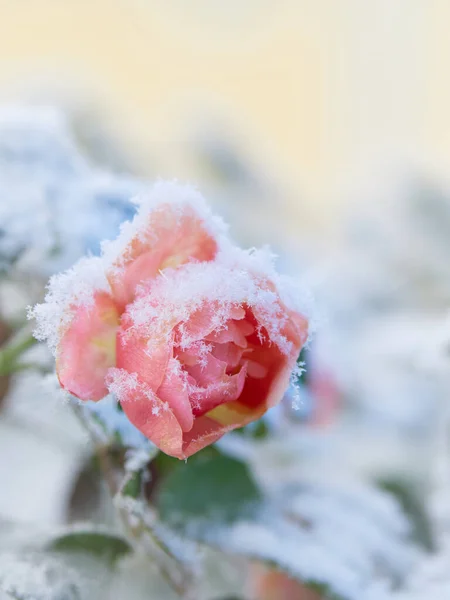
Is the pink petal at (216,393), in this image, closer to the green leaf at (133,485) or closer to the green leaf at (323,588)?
the green leaf at (133,485)

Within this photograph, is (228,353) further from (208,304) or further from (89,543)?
(89,543)

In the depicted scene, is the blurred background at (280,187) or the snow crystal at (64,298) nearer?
the snow crystal at (64,298)

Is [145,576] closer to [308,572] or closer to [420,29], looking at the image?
[308,572]

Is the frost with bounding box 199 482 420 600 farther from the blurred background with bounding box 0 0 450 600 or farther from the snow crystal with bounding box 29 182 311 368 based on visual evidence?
the snow crystal with bounding box 29 182 311 368

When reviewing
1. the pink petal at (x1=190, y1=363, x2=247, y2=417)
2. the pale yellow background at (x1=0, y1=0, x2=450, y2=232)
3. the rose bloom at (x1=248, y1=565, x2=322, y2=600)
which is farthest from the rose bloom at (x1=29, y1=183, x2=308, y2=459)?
the pale yellow background at (x1=0, y1=0, x2=450, y2=232)

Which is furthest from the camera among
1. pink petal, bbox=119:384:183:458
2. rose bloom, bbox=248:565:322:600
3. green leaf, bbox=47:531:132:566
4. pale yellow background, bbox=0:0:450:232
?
pale yellow background, bbox=0:0:450:232

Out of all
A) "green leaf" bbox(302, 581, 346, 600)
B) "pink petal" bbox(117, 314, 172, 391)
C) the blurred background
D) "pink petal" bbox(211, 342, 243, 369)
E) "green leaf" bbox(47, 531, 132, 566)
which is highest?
the blurred background

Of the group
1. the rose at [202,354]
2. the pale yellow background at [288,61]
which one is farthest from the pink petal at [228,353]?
the pale yellow background at [288,61]
